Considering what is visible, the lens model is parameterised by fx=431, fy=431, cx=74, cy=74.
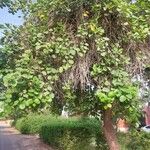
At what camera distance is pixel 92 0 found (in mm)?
5805

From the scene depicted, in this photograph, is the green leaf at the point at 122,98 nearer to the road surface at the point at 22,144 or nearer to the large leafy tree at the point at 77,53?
the large leafy tree at the point at 77,53

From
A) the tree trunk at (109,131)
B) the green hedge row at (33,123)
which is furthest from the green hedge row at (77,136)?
the green hedge row at (33,123)

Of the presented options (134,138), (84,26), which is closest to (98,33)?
(84,26)

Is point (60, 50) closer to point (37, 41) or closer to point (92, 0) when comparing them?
point (37, 41)

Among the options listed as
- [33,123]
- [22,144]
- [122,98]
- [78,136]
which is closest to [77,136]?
[78,136]

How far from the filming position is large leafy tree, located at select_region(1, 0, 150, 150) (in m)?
5.23

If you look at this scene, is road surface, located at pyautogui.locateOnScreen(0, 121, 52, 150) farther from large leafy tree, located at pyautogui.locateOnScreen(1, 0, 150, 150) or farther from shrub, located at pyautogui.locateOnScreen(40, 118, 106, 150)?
large leafy tree, located at pyautogui.locateOnScreen(1, 0, 150, 150)

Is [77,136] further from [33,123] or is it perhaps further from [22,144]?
[33,123]

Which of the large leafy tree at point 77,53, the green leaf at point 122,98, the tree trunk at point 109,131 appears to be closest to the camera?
the green leaf at point 122,98

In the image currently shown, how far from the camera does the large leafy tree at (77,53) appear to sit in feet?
17.1

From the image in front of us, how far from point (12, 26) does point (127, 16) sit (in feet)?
6.33

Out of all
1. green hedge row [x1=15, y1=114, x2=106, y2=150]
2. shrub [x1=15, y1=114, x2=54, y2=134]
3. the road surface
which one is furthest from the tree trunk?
shrub [x1=15, y1=114, x2=54, y2=134]

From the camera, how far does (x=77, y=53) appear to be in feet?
18.4

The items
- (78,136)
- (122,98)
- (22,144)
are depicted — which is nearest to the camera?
(122,98)
